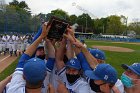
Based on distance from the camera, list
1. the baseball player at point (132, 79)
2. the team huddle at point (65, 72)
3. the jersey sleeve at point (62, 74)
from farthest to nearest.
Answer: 1. the jersey sleeve at point (62, 74)
2. the baseball player at point (132, 79)
3. the team huddle at point (65, 72)

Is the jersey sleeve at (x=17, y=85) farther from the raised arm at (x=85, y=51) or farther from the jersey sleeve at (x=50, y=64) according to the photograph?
the raised arm at (x=85, y=51)

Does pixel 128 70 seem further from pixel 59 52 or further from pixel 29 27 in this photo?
pixel 29 27

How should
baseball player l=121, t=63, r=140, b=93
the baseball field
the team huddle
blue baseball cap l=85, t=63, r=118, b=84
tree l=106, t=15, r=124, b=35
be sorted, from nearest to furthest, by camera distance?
the team huddle, blue baseball cap l=85, t=63, r=118, b=84, baseball player l=121, t=63, r=140, b=93, the baseball field, tree l=106, t=15, r=124, b=35

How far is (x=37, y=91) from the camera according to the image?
342 centimetres

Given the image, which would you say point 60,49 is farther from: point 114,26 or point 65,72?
point 114,26

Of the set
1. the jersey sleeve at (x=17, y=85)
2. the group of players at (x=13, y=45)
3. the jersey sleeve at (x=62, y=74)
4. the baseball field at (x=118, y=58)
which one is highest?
the jersey sleeve at (x=17, y=85)

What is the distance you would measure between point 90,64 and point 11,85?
129 cm

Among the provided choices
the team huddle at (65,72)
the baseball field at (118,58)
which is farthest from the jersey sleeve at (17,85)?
the baseball field at (118,58)

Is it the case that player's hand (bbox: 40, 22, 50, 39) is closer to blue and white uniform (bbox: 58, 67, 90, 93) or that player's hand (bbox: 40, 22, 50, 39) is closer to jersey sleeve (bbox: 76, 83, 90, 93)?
blue and white uniform (bbox: 58, 67, 90, 93)

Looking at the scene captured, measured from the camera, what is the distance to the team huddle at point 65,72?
11.3 ft

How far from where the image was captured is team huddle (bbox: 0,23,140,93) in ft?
11.3

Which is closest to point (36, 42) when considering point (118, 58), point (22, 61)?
point (22, 61)

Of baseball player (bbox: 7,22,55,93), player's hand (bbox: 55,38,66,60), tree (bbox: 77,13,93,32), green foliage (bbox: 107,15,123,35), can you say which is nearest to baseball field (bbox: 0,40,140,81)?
player's hand (bbox: 55,38,66,60)

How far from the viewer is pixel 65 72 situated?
457cm
